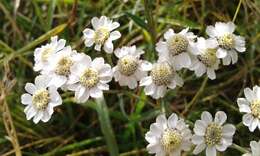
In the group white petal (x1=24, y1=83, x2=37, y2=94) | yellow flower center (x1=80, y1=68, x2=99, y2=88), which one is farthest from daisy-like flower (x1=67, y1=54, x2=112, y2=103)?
white petal (x1=24, y1=83, x2=37, y2=94)

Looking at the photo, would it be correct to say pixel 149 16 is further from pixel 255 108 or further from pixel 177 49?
pixel 255 108

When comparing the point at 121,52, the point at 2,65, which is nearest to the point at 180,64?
the point at 121,52

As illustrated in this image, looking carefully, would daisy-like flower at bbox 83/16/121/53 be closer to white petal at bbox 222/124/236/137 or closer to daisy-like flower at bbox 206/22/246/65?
daisy-like flower at bbox 206/22/246/65

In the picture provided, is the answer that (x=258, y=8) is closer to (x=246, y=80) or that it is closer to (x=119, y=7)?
(x=246, y=80)

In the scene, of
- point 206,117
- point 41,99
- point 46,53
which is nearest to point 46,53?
point 46,53

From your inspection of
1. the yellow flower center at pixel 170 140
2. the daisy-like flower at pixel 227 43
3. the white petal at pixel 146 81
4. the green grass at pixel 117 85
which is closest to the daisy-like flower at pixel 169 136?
the yellow flower center at pixel 170 140

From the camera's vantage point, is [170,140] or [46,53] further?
[46,53]

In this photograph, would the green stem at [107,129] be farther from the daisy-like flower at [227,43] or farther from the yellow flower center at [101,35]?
the daisy-like flower at [227,43]

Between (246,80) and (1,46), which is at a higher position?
(1,46)
